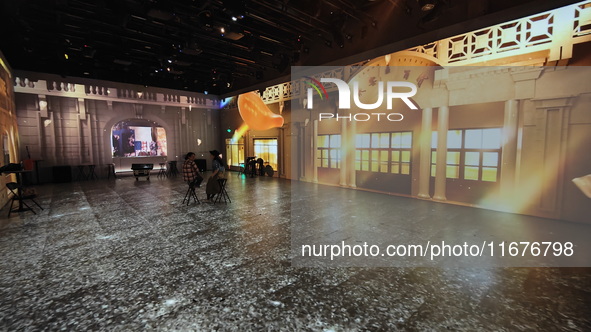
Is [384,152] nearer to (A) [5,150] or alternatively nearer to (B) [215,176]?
(B) [215,176]

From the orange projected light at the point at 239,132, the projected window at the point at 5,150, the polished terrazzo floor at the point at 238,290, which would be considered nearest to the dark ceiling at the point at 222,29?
the projected window at the point at 5,150

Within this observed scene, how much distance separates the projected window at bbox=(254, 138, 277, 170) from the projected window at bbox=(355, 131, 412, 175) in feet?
14.7

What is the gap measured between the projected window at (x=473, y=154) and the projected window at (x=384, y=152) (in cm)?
78

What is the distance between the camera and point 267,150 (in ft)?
40.1

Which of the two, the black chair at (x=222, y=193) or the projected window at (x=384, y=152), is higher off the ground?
the projected window at (x=384, y=152)

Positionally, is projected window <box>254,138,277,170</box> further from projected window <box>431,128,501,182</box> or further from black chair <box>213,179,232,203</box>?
projected window <box>431,128,501,182</box>

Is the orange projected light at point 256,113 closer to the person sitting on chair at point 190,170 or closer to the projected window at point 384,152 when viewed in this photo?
the projected window at point 384,152

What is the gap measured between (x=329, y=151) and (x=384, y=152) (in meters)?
2.16

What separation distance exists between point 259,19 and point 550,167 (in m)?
7.18

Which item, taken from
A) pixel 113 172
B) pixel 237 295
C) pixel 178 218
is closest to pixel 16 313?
pixel 237 295

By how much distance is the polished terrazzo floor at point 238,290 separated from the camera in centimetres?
217

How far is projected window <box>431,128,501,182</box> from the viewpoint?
5.79 m

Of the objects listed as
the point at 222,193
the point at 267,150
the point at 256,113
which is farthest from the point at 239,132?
the point at 222,193

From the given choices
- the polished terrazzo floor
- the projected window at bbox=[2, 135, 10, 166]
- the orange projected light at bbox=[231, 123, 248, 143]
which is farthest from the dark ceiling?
the polished terrazzo floor
